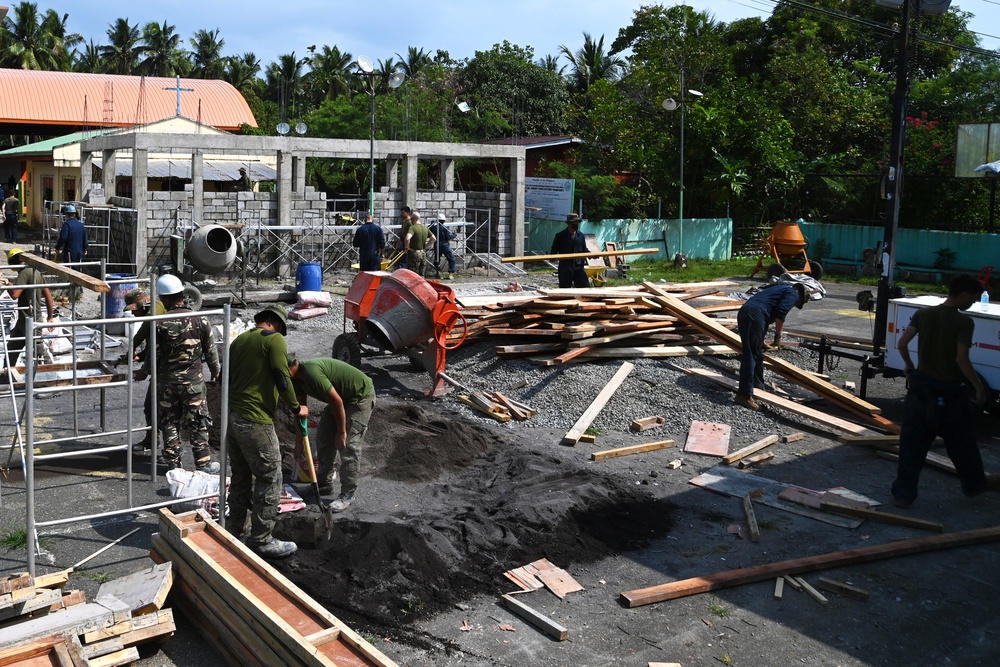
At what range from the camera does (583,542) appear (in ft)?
24.8

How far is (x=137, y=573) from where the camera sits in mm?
6355

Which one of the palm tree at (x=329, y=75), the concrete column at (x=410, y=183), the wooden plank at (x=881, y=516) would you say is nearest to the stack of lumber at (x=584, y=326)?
the wooden plank at (x=881, y=516)

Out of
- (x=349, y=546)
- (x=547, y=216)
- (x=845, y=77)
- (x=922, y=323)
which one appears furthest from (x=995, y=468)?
(x=845, y=77)

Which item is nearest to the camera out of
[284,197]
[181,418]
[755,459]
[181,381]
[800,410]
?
[181,381]

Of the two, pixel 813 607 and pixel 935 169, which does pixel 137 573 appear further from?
pixel 935 169

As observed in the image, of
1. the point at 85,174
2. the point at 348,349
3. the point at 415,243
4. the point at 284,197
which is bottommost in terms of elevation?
the point at 348,349

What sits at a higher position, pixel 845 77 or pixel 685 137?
pixel 845 77

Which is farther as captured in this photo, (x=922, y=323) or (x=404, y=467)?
(x=404, y=467)

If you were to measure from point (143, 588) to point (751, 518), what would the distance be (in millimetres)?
4904

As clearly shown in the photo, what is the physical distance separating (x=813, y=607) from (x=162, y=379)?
5889 millimetres

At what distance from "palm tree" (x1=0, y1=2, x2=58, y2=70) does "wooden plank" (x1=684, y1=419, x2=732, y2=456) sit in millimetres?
59707

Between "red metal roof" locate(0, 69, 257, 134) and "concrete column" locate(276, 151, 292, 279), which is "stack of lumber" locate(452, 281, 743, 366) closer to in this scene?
"concrete column" locate(276, 151, 292, 279)

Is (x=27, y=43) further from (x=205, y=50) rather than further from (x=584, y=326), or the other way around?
(x=584, y=326)

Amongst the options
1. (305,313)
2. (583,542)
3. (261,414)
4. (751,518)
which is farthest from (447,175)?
(261,414)
